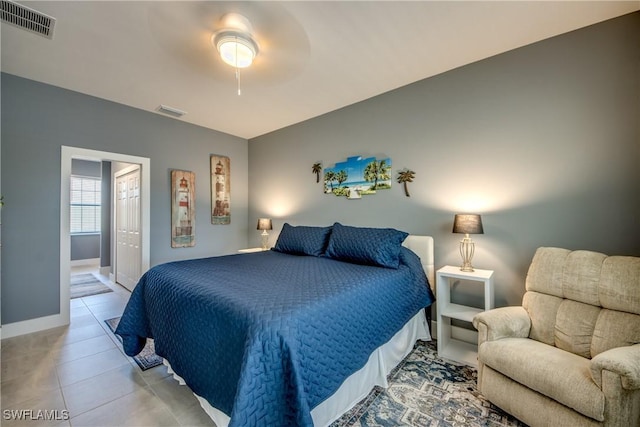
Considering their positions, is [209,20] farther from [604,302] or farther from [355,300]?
[604,302]

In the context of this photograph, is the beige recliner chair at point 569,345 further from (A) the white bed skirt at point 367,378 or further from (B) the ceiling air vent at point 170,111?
(B) the ceiling air vent at point 170,111

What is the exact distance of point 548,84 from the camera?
217cm

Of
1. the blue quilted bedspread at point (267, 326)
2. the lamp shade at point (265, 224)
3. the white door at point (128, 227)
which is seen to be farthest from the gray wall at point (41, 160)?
the blue quilted bedspread at point (267, 326)

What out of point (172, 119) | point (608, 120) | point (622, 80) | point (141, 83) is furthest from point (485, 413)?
point (172, 119)

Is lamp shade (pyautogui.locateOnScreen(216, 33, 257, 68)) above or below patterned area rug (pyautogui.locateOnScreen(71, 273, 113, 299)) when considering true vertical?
above

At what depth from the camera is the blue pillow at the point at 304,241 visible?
2.97 m

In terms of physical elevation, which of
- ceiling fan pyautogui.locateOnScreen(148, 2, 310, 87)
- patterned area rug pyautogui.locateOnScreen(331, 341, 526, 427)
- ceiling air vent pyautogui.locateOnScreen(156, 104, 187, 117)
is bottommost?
patterned area rug pyautogui.locateOnScreen(331, 341, 526, 427)

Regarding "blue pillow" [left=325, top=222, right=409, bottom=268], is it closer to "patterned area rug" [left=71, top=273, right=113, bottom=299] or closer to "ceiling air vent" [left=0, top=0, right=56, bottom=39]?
"ceiling air vent" [left=0, top=0, right=56, bottom=39]

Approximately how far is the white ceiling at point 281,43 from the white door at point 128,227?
1.38 meters

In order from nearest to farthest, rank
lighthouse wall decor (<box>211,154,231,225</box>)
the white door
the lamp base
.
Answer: the lamp base
the white door
lighthouse wall decor (<box>211,154,231,225</box>)

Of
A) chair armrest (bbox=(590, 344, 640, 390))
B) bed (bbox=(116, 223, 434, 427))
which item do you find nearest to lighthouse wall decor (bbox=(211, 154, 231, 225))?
bed (bbox=(116, 223, 434, 427))

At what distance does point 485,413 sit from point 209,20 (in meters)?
3.20

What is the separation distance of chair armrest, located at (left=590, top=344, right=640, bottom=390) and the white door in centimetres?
452

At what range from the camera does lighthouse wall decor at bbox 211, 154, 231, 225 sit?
14.3ft
